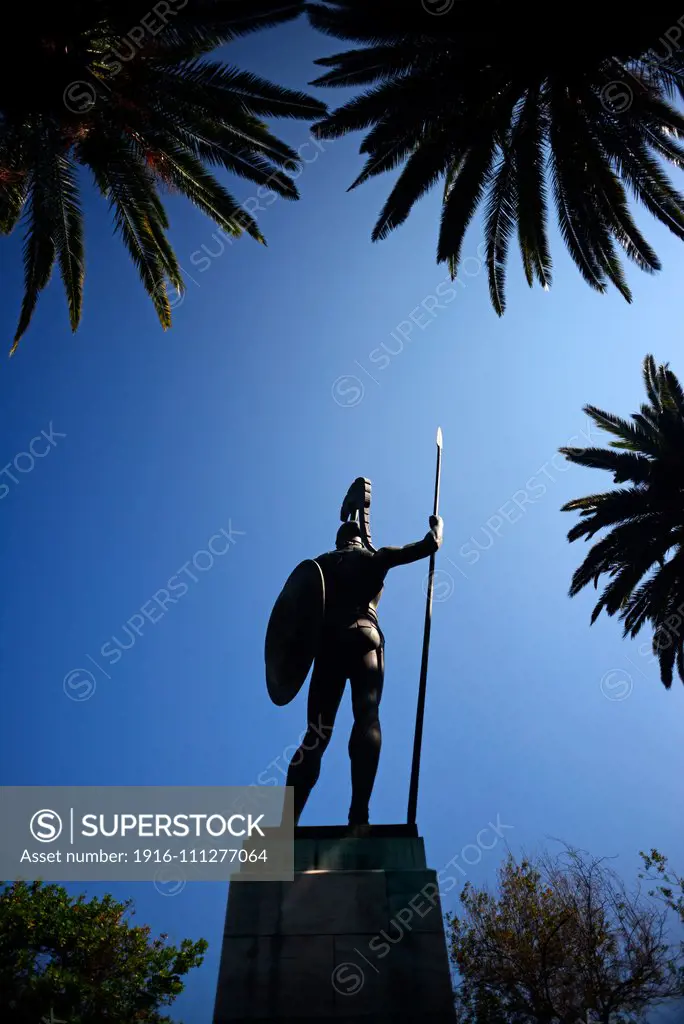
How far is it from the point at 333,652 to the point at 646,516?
10.3m

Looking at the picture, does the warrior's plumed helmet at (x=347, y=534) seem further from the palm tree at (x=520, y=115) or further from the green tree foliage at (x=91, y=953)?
the green tree foliage at (x=91, y=953)

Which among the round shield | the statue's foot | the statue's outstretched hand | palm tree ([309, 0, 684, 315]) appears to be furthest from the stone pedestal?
palm tree ([309, 0, 684, 315])

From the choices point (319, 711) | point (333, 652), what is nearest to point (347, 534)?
point (333, 652)

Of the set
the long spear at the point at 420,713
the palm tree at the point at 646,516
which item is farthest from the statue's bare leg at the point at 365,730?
the palm tree at the point at 646,516

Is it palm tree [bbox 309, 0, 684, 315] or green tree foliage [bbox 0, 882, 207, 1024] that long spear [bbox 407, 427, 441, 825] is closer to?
palm tree [bbox 309, 0, 684, 315]

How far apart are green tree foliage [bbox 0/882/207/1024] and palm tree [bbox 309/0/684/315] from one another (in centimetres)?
1508

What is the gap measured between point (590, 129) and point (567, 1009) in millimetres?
15058

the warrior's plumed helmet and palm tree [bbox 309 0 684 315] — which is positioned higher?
palm tree [bbox 309 0 684 315]

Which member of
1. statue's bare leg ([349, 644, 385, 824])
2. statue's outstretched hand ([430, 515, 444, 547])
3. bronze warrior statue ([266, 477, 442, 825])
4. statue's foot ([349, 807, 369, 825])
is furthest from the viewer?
statue's outstretched hand ([430, 515, 444, 547])

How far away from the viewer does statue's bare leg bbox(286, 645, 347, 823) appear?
6309 millimetres

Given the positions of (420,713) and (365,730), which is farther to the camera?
(420,713)

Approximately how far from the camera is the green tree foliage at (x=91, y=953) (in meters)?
14.5

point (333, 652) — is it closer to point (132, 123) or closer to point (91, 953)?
point (132, 123)

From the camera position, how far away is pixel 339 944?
16.0 feet
